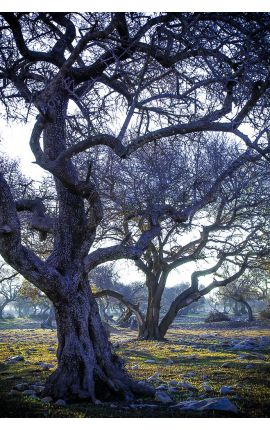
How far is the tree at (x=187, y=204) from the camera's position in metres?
10.4

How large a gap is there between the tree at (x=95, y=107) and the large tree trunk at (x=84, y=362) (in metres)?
0.02

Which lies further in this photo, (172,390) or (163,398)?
(172,390)

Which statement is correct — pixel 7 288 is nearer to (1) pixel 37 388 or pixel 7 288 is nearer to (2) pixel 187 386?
(1) pixel 37 388

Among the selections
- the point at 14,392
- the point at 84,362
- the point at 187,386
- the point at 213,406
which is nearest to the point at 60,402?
the point at 84,362

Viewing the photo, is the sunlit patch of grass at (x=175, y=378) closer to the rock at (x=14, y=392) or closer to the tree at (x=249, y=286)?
the rock at (x=14, y=392)

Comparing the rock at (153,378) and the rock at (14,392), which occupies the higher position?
the rock at (14,392)

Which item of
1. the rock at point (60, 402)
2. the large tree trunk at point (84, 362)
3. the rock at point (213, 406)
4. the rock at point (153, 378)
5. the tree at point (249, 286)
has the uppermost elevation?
the tree at point (249, 286)

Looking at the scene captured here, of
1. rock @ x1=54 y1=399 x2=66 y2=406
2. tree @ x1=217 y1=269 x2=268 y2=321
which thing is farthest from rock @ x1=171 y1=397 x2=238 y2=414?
tree @ x1=217 y1=269 x2=268 y2=321

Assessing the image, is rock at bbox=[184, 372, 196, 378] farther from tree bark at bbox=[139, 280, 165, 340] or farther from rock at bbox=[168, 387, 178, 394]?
tree bark at bbox=[139, 280, 165, 340]

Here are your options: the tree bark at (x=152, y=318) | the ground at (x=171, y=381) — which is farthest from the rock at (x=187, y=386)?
the tree bark at (x=152, y=318)

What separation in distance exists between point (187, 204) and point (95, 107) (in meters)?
4.56

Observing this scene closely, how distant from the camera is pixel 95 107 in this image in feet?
24.7
